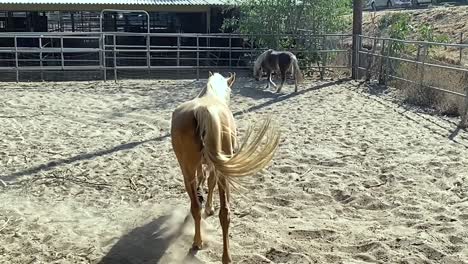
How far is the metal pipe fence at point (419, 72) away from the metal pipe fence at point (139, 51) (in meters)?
1.33

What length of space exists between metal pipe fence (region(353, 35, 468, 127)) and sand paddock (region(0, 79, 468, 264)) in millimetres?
894

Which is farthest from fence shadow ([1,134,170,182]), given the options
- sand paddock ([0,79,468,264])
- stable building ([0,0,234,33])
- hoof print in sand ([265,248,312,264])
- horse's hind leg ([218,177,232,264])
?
stable building ([0,0,234,33])

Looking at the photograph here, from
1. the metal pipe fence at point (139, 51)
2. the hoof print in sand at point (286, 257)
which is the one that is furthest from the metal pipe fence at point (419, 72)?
the hoof print in sand at point (286, 257)

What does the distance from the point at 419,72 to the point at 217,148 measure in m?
7.76

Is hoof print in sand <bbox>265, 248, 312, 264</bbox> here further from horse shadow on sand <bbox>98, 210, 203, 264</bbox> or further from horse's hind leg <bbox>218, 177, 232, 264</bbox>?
horse shadow on sand <bbox>98, 210, 203, 264</bbox>

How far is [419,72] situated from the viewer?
32.8 feet

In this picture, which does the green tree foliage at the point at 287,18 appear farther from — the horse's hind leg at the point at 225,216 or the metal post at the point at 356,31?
the horse's hind leg at the point at 225,216

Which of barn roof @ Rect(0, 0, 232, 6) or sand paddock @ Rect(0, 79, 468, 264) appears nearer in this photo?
sand paddock @ Rect(0, 79, 468, 264)

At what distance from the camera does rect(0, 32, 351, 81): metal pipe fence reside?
12906mm

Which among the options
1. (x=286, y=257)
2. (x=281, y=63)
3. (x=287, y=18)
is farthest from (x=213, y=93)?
(x=287, y=18)

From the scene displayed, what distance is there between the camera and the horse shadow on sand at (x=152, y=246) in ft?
11.6

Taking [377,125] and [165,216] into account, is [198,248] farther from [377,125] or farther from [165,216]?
[377,125]

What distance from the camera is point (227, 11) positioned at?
16719mm

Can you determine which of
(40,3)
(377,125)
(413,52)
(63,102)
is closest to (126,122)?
(63,102)
